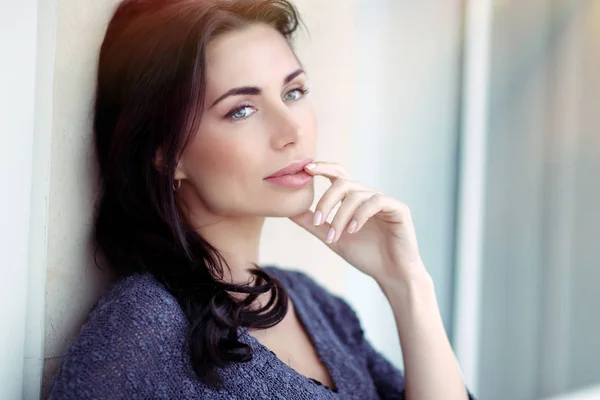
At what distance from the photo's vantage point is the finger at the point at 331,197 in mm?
1082

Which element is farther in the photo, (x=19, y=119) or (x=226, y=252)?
(x=226, y=252)

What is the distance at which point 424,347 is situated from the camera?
1264 mm

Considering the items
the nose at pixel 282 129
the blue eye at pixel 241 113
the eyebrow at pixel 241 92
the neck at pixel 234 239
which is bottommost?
the neck at pixel 234 239

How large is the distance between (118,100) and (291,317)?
22.0 inches

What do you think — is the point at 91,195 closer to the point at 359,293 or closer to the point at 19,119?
the point at 19,119

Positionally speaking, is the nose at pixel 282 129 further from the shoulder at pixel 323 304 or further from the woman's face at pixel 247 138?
the shoulder at pixel 323 304

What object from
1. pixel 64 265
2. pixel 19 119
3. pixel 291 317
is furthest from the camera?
pixel 291 317

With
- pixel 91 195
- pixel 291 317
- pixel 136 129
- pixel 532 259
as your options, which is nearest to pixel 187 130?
pixel 136 129

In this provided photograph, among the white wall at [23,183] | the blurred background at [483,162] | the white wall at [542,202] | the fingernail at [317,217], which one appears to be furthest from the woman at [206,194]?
the white wall at [542,202]

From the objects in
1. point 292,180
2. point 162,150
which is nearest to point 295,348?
point 292,180

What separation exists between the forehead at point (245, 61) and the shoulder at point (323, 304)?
0.51 metres

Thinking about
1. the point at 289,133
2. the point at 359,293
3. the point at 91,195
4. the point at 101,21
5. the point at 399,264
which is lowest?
the point at 359,293

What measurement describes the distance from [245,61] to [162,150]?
0.21 m

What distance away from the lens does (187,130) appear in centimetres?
107
